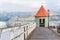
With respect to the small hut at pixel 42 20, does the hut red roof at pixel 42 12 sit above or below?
above

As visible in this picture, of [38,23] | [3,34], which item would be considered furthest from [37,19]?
[3,34]

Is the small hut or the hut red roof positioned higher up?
the hut red roof

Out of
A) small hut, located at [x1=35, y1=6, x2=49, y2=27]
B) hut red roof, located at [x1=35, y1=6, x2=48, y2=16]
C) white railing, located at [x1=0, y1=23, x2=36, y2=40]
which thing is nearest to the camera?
white railing, located at [x1=0, y1=23, x2=36, y2=40]

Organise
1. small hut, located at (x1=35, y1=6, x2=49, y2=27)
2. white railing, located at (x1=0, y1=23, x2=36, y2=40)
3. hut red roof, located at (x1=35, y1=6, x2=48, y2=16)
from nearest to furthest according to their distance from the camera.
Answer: white railing, located at (x1=0, y1=23, x2=36, y2=40) → small hut, located at (x1=35, y1=6, x2=49, y2=27) → hut red roof, located at (x1=35, y1=6, x2=48, y2=16)

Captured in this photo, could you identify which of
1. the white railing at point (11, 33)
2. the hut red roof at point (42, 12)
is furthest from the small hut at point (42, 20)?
the white railing at point (11, 33)

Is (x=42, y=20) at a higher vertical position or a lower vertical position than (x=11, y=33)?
lower

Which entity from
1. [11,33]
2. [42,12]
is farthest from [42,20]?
[11,33]

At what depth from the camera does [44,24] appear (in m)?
64.9

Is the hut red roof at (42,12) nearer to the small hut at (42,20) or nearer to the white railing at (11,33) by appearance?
the small hut at (42,20)

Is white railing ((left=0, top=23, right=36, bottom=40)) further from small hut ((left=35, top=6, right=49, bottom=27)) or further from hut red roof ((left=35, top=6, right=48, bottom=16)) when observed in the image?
hut red roof ((left=35, top=6, right=48, bottom=16))

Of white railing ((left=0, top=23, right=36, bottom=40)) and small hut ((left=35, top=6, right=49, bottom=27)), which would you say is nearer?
white railing ((left=0, top=23, right=36, bottom=40))

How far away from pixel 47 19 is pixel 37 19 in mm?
3167

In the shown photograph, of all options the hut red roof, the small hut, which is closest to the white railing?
the small hut

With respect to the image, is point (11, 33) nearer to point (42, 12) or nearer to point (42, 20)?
point (42, 20)
